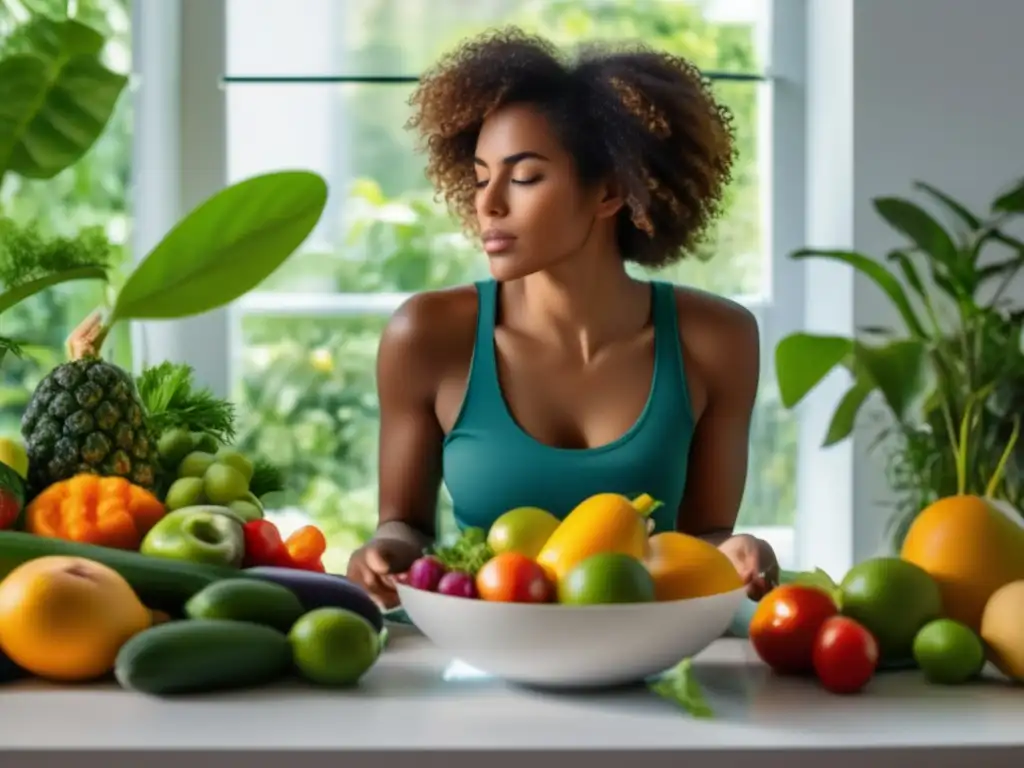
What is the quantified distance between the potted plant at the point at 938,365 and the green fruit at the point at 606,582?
156 centimetres

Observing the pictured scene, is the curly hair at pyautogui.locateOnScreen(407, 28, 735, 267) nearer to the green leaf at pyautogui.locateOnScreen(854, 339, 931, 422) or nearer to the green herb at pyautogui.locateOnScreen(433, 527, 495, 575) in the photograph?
the green herb at pyautogui.locateOnScreen(433, 527, 495, 575)

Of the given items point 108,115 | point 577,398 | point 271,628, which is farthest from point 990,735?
point 108,115

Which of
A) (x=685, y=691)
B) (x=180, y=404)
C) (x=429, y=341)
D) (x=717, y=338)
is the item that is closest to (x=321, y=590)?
(x=685, y=691)

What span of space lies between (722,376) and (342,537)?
55.9 inches

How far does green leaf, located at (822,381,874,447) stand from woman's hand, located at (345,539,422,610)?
1.40 meters

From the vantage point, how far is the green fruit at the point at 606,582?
81cm

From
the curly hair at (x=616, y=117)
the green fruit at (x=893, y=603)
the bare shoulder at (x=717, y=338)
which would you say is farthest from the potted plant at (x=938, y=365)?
the green fruit at (x=893, y=603)

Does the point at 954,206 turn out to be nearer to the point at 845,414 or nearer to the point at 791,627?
the point at 845,414

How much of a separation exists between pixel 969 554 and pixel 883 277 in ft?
5.11

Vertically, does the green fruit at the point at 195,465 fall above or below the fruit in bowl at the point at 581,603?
above

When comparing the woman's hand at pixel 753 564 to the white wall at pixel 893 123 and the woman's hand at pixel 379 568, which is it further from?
the white wall at pixel 893 123

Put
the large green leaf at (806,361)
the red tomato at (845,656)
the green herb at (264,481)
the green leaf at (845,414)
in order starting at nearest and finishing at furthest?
the red tomato at (845,656) < the green herb at (264,481) < the large green leaf at (806,361) < the green leaf at (845,414)

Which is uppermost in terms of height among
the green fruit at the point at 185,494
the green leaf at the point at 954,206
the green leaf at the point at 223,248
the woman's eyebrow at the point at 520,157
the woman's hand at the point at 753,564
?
the green leaf at the point at 954,206

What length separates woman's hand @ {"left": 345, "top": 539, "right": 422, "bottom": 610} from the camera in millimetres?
1175
